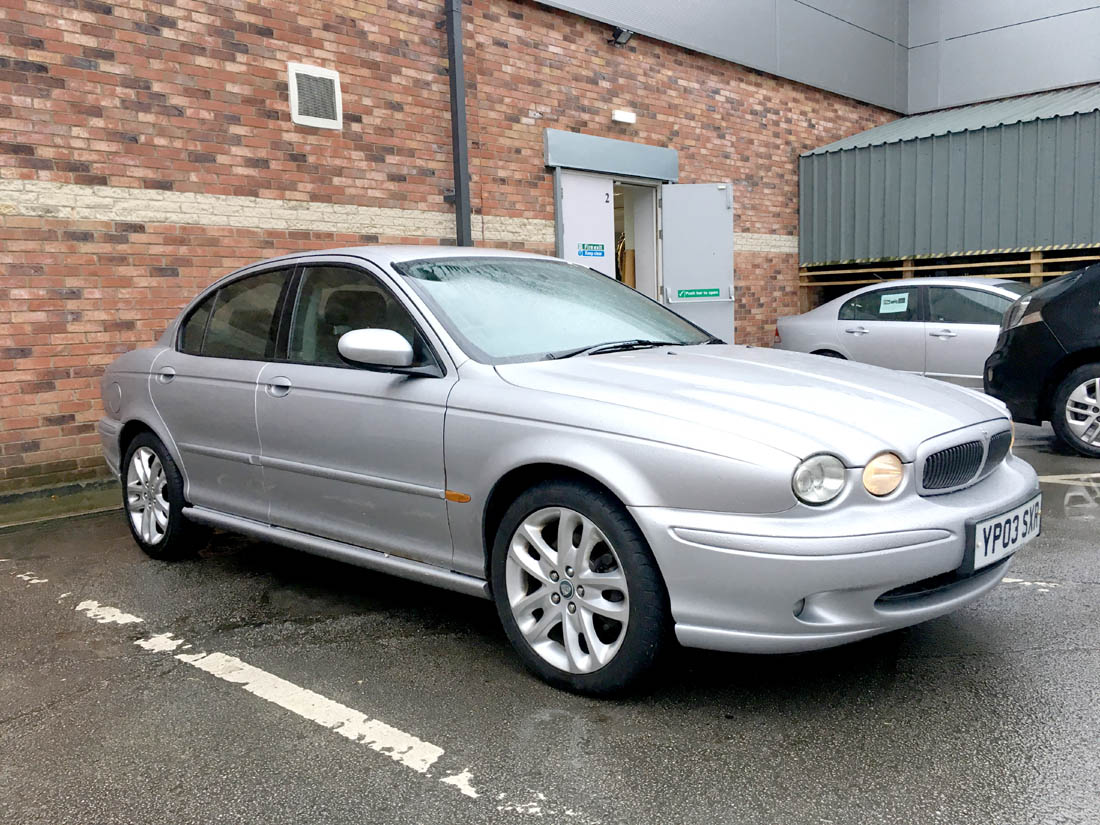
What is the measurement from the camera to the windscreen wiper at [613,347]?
357 cm

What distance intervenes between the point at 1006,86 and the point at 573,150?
27.6 feet

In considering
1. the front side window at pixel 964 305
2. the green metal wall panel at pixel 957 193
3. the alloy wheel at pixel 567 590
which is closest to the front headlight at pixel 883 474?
the alloy wheel at pixel 567 590

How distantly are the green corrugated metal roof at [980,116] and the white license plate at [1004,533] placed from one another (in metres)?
10.5

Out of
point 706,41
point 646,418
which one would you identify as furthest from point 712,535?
point 706,41

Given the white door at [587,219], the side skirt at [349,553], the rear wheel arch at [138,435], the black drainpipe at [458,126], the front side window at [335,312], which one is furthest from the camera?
the white door at [587,219]

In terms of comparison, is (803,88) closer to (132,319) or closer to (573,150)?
(573,150)

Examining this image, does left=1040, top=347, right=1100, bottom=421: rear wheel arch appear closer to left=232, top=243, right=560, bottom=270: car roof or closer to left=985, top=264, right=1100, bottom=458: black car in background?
left=985, top=264, right=1100, bottom=458: black car in background

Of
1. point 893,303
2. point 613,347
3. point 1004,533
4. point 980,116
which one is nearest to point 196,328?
point 613,347

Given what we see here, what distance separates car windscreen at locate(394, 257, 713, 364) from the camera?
141 inches

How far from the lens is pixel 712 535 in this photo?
8.87ft

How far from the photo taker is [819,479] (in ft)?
8.91

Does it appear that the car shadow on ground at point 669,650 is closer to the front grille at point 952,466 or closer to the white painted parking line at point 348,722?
the white painted parking line at point 348,722

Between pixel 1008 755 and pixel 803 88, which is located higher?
pixel 803 88

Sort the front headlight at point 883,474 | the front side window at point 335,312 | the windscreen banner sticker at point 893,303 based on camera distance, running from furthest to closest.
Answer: the windscreen banner sticker at point 893,303, the front side window at point 335,312, the front headlight at point 883,474
